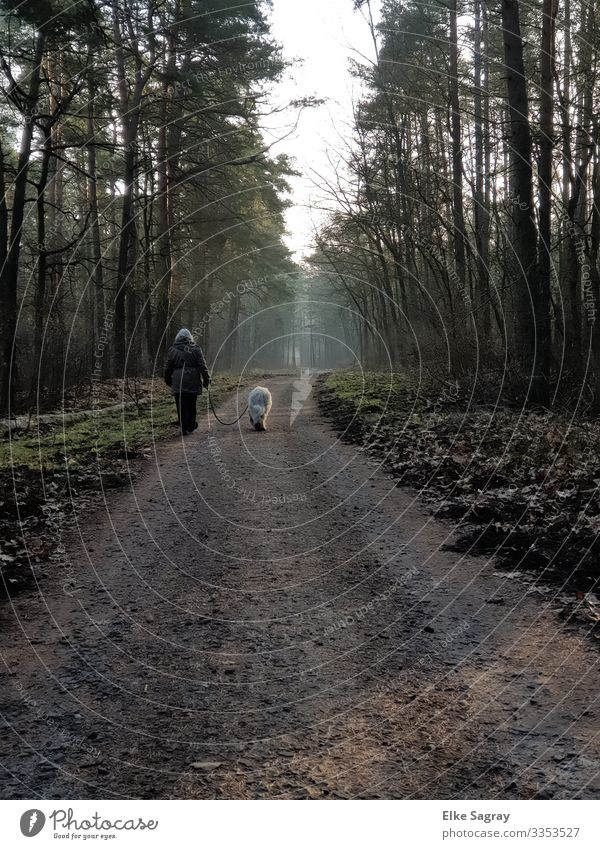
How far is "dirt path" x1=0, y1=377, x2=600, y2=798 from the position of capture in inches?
107

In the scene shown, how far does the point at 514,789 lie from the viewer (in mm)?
2582

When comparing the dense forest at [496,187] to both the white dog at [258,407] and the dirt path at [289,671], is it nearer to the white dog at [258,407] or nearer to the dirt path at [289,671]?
the white dog at [258,407]

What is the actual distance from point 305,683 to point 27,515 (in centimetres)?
466

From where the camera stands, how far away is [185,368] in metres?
12.5

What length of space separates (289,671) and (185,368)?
9.45 metres

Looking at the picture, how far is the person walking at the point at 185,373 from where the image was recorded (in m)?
12.5

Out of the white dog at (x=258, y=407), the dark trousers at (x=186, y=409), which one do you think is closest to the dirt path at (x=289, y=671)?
the dark trousers at (x=186, y=409)
